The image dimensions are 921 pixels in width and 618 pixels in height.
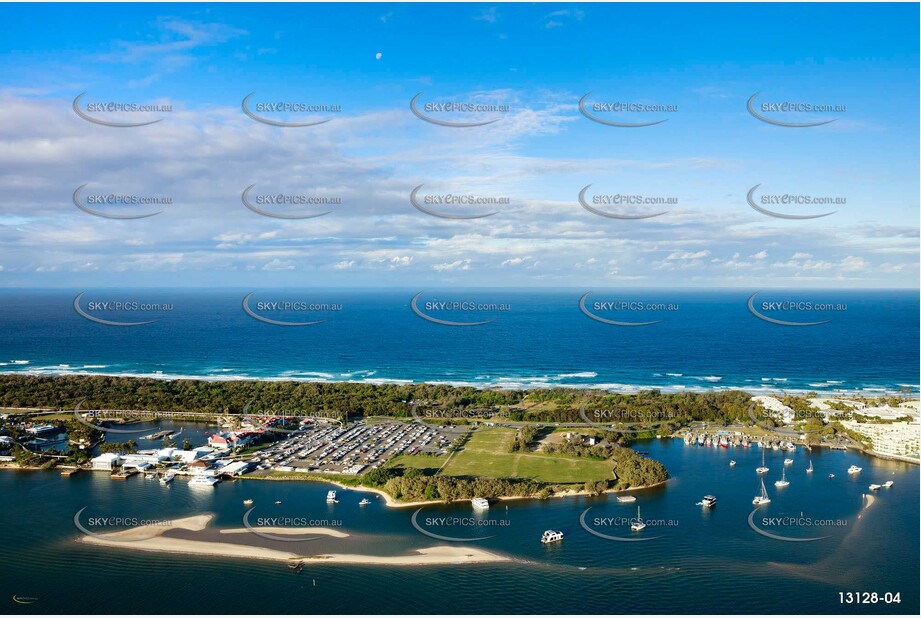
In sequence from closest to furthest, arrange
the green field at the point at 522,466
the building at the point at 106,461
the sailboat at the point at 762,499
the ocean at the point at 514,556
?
the ocean at the point at 514,556 → the sailboat at the point at 762,499 → the green field at the point at 522,466 → the building at the point at 106,461

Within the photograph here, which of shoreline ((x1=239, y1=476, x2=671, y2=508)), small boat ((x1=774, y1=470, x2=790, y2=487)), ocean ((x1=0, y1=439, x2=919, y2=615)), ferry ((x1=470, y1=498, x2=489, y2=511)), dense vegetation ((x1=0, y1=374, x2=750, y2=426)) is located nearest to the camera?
ocean ((x1=0, y1=439, x2=919, y2=615))

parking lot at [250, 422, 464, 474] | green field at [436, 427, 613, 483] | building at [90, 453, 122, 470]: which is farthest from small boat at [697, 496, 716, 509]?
building at [90, 453, 122, 470]

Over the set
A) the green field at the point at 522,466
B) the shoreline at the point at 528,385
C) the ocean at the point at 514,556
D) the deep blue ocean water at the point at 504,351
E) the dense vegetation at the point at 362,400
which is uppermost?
the deep blue ocean water at the point at 504,351

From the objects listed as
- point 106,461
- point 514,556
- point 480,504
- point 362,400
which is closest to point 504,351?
point 362,400

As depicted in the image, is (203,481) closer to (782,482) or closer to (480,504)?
(480,504)

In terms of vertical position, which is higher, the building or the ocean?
the building

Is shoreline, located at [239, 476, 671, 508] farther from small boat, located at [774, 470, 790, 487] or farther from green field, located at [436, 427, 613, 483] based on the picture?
small boat, located at [774, 470, 790, 487]

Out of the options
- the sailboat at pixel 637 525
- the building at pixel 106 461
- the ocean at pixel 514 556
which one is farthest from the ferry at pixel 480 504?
the building at pixel 106 461

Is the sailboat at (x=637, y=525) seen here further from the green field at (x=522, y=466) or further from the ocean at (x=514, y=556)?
the green field at (x=522, y=466)
